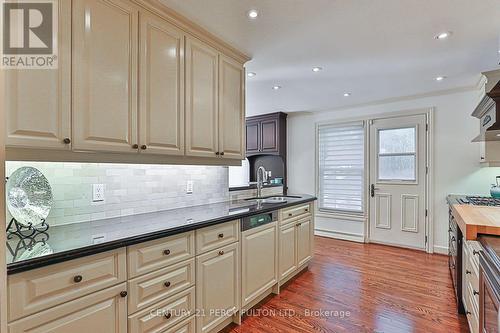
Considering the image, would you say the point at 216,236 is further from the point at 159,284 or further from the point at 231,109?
the point at 231,109

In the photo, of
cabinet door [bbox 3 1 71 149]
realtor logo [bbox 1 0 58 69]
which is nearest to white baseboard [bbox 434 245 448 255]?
cabinet door [bbox 3 1 71 149]

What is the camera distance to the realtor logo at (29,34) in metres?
1.21

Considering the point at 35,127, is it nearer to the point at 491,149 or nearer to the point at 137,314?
the point at 137,314

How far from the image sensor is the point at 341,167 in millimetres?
4852

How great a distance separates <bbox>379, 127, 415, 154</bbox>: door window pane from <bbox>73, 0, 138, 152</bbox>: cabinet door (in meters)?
4.07

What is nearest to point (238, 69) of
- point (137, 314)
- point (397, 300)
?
point (137, 314)

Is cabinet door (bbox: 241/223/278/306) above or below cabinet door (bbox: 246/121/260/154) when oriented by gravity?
below

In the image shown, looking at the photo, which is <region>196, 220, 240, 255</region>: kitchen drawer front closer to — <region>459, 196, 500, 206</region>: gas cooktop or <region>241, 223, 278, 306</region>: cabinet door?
<region>241, 223, 278, 306</region>: cabinet door

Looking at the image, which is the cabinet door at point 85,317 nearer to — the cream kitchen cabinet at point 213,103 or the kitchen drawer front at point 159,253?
the kitchen drawer front at point 159,253

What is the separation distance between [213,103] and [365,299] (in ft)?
8.03

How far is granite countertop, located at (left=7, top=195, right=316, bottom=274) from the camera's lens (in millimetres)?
1052

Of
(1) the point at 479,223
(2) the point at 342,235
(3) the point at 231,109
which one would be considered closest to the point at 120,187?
(3) the point at 231,109

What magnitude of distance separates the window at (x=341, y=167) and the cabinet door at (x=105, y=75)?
4016 mm

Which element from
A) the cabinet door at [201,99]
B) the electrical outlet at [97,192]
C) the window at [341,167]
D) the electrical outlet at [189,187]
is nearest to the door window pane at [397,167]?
the window at [341,167]
